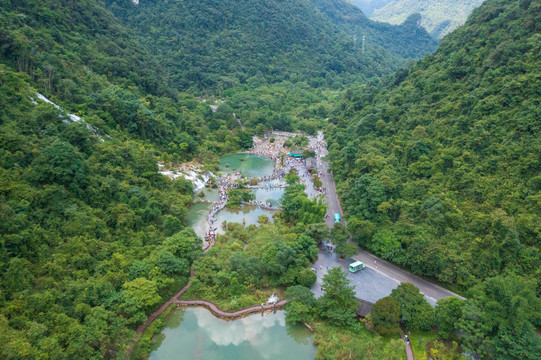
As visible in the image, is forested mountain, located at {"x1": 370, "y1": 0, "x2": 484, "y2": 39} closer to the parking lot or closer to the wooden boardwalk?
the parking lot

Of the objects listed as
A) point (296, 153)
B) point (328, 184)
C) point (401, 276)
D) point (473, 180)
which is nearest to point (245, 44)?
point (296, 153)

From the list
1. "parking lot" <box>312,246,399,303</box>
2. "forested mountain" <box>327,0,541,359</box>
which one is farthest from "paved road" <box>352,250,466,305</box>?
"forested mountain" <box>327,0,541,359</box>

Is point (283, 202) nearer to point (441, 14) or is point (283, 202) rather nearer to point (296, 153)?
point (296, 153)

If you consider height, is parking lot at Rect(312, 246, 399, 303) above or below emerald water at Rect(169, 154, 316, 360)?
above

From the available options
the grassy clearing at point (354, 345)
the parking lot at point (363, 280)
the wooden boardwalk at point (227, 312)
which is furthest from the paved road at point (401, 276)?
the wooden boardwalk at point (227, 312)

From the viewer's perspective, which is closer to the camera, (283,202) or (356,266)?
(356,266)
